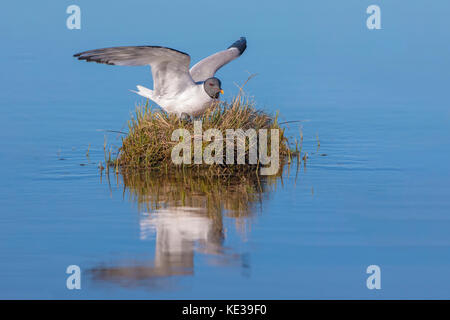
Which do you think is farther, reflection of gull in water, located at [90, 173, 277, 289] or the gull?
the gull

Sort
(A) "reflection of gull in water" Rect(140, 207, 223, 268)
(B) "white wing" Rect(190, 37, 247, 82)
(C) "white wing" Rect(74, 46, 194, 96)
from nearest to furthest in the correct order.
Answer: (A) "reflection of gull in water" Rect(140, 207, 223, 268)
(C) "white wing" Rect(74, 46, 194, 96)
(B) "white wing" Rect(190, 37, 247, 82)

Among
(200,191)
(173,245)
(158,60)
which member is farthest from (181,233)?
(158,60)

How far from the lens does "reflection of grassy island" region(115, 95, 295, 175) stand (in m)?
13.0

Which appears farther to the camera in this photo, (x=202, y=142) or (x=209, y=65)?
(x=209, y=65)

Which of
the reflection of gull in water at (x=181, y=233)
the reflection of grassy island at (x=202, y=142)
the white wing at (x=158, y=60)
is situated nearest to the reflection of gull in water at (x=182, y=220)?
the reflection of gull in water at (x=181, y=233)

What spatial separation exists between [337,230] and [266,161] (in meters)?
3.68

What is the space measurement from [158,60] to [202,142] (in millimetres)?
1430

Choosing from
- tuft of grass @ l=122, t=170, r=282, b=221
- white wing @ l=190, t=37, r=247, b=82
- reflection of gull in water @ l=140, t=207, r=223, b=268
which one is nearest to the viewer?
reflection of gull in water @ l=140, t=207, r=223, b=268

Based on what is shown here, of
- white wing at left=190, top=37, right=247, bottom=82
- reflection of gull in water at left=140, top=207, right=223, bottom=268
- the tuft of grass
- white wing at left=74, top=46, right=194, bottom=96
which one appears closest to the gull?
white wing at left=74, top=46, right=194, bottom=96

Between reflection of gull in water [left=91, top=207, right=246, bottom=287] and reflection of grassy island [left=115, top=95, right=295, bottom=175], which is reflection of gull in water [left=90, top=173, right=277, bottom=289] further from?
reflection of grassy island [left=115, top=95, right=295, bottom=175]

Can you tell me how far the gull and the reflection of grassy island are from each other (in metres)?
0.18

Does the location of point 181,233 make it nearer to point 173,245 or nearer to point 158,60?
point 173,245

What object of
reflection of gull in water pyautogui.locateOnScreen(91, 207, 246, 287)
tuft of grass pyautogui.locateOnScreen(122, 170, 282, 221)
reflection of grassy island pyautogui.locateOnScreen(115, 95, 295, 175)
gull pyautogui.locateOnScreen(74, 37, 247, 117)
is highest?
gull pyautogui.locateOnScreen(74, 37, 247, 117)

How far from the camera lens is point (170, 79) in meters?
13.6
